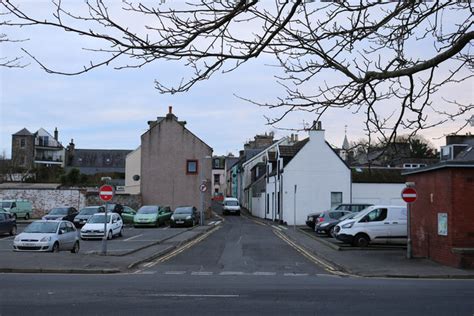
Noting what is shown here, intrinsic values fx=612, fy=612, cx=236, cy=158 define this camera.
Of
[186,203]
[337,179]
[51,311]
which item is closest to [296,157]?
[337,179]

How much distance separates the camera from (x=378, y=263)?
21922mm

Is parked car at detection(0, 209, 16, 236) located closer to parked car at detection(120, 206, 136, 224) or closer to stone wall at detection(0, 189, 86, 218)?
parked car at detection(120, 206, 136, 224)

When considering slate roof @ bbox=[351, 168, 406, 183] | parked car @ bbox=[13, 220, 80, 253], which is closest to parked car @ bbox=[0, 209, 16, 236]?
parked car @ bbox=[13, 220, 80, 253]

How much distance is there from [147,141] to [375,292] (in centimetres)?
4818

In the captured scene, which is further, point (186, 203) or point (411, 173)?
point (186, 203)

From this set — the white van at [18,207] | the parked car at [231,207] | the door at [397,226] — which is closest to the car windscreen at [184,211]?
the white van at [18,207]

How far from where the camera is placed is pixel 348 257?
24156mm

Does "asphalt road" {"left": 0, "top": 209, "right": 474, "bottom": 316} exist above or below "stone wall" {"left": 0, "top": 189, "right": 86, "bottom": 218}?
below

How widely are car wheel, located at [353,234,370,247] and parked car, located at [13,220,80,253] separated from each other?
500 inches

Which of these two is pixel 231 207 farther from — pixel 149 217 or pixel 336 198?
pixel 149 217

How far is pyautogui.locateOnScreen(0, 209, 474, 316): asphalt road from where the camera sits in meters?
11.0

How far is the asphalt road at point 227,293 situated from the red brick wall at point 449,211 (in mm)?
3656

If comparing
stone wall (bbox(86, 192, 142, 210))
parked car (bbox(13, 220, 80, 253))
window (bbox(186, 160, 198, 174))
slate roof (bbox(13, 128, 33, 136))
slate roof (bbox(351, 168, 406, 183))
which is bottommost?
parked car (bbox(13, 220, 80, 253))

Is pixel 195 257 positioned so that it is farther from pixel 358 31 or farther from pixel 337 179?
pixel 337 179
